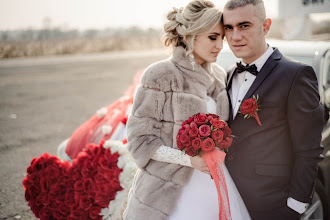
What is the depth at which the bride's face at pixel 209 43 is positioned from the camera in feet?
8.16

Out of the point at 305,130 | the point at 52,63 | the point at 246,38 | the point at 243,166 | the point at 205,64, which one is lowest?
the point at 52,63

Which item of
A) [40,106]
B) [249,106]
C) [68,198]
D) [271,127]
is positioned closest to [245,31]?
[249,106]

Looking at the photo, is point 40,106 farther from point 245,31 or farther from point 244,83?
point 245,31

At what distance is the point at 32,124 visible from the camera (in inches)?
295

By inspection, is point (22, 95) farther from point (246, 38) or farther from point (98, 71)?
point (246, 38)

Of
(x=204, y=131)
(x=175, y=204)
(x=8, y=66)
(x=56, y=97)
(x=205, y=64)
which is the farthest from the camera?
(x=8, y=66)

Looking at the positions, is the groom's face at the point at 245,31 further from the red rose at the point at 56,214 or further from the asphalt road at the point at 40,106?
the red rose at the point at 56,214

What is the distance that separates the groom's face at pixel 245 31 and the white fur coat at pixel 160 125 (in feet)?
1.36

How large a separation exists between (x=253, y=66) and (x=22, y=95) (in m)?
10.0

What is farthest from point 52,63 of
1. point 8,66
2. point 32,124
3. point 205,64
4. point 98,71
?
point 205,64

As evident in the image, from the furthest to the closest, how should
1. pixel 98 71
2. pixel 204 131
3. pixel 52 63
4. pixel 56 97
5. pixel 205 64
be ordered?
pixel 52 63, pixel 98 71, pixel 56 97, pixel 205 64, pixel 204 131

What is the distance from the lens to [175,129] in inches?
94.5

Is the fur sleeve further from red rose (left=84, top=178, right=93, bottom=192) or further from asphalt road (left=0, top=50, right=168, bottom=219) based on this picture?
red rose (left=84, top=178, right=93, bottom=192)

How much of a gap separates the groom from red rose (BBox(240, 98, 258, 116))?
1.2 inches
